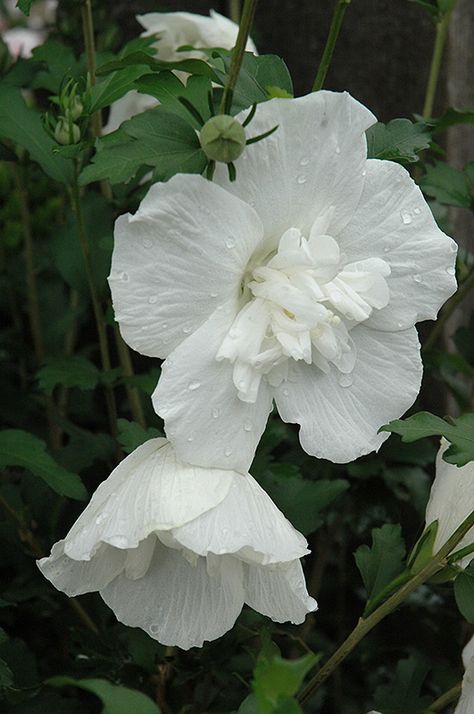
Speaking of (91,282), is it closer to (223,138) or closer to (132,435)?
(132,435)

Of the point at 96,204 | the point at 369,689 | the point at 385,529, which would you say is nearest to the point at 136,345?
the point at 385,529

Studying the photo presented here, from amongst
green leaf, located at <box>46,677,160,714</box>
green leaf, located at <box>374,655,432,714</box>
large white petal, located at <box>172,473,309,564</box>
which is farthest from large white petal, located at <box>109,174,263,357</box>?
green leaf, located at <box>374,655,432,714</box>

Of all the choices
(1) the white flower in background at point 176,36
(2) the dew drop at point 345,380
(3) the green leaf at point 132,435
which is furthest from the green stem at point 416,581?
(1) the white flower in background at point 176,36

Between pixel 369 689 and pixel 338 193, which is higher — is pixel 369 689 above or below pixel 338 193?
below

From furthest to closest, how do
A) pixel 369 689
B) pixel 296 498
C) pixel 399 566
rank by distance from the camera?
pixel 369 689 < pixel 296 498 < pixel 399 566

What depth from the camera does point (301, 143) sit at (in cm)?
71

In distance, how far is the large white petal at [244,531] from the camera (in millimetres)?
665

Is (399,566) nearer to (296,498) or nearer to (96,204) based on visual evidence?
(296,498)

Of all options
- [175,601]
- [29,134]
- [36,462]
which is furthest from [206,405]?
[29,134]

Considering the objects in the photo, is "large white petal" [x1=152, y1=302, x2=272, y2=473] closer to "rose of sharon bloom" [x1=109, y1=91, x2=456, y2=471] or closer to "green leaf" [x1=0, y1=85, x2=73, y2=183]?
"rose of sharon bloom" [x1=109, y1=91, x2=456, y2=471]

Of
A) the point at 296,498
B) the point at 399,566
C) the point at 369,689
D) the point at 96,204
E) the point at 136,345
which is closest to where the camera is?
the point at 136,345

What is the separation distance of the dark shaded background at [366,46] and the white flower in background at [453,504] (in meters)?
0.72

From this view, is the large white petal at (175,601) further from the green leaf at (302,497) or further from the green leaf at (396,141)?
the green leaf at (396,141)

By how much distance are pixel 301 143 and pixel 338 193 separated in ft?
0.15
